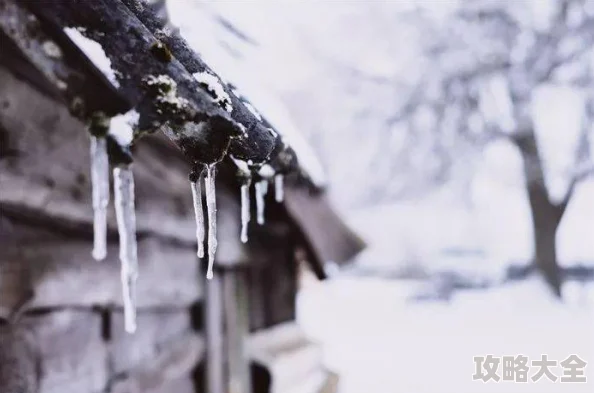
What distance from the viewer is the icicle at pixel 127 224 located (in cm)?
117

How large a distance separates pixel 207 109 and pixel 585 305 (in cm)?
1125

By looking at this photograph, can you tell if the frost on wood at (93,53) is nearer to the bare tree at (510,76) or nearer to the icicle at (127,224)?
the icicle at (127,224)

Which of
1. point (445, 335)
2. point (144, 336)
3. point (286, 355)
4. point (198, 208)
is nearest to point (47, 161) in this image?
point (198, 208)

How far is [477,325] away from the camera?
973 centimetres

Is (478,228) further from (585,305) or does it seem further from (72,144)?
(72,144)

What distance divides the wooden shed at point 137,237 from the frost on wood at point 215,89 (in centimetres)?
3

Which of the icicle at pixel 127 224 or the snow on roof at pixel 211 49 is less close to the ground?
the snow on roof at pixel 211 49

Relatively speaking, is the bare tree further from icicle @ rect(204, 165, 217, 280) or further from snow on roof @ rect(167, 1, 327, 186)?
icicle @ rect(204, 165, 217, 280)

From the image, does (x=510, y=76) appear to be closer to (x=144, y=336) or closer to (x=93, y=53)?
Answer: (x=144, y=336)

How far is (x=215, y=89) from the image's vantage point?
3.44 ft

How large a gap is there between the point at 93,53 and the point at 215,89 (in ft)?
0.78

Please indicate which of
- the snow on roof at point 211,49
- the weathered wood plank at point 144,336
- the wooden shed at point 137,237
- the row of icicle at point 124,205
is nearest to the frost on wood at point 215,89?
the wooden shed at point 137,237

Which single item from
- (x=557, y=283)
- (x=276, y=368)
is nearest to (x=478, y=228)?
(x=557, y=283)

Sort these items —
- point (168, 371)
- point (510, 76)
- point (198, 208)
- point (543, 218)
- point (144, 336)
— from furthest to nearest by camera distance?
1. point (543, 218)
2. point (510, 76)
3. point (168, 371)
4. point (144, 336)
5. point (198, 208)
